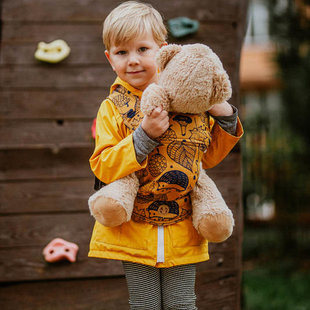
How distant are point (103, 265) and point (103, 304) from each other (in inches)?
8.6

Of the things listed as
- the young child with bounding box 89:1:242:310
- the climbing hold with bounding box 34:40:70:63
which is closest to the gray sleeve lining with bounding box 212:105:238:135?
the young child with bounding box 89:1:242:310

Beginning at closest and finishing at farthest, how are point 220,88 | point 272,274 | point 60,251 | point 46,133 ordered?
point 220,88, point 60,251, point 46,133, point 272,274

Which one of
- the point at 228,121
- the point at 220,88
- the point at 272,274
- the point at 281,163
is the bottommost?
the point at 272,274

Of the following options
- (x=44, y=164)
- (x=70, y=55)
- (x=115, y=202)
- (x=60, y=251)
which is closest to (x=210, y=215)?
(x=115, y=202)

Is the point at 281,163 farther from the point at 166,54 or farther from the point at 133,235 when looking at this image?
the point at 166,54

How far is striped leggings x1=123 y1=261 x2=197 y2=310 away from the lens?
1622 millimetres

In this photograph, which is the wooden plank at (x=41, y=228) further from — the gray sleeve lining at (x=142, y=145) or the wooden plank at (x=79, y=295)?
the gray sleeve lining at (x=142, y=145)

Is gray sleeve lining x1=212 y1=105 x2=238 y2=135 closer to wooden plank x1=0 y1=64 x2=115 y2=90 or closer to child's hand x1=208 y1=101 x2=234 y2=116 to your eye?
child's hand x1=208 y1=101 x2=234 y2=116

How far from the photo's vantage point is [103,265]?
99.5 inches

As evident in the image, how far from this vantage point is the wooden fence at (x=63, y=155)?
2523mm

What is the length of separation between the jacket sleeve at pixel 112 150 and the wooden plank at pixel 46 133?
1.00 metres

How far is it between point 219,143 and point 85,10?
1.50 meters

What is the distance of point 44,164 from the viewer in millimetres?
2594

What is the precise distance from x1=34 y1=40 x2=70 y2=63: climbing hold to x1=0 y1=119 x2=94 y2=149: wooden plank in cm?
37
